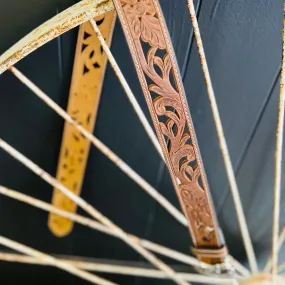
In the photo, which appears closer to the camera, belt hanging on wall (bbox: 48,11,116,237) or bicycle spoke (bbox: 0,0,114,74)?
bicycle spoke (bbox: 0,0,114,74)

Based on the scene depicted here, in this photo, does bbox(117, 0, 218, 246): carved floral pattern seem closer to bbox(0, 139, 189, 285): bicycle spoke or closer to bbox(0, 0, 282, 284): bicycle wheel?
bbox(0, 0, 282, 284): bicycle wheel

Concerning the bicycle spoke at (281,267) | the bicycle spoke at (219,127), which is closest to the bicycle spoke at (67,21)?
the bicycle spoke at (219,127)

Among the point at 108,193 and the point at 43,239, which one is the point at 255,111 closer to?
the point at 108,193

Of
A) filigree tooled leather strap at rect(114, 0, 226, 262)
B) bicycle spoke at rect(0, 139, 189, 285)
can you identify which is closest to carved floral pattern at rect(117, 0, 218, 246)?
filigree tooled leather strap at rect(114, 0, 226, 262)

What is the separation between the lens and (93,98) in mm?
794

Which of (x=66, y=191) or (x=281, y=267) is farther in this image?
(x=281, y=267)

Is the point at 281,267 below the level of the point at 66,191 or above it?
below

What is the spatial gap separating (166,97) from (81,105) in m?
0.21

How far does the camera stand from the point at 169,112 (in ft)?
2.10

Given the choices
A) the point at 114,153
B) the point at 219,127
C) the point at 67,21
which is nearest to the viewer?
the point at 67,21

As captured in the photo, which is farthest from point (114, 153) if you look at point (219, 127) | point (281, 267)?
point (281, 267)

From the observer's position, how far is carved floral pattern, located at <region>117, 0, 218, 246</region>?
1.91ft

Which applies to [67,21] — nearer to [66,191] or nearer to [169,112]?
[169,112]

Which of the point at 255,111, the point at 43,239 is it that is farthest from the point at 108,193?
the point at 255,111
